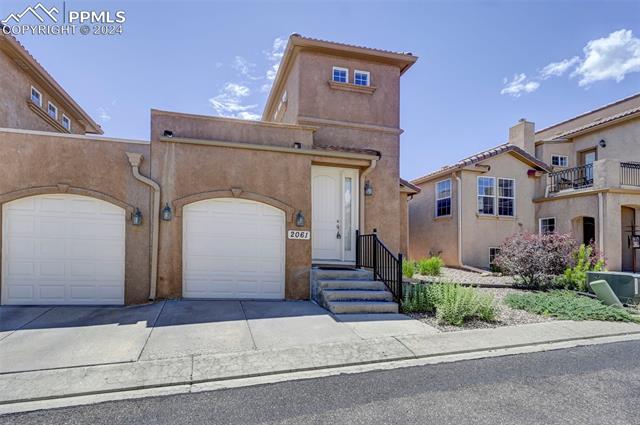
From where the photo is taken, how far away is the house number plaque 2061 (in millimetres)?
8031

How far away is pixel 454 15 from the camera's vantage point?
Answer: 30.5 feet

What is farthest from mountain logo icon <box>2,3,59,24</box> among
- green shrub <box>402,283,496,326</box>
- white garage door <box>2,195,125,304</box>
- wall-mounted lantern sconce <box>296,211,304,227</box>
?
green shrub <box>402,283,496,326</box>

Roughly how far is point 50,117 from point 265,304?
10197 mm

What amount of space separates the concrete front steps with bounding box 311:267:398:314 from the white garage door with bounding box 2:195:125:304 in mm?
4262

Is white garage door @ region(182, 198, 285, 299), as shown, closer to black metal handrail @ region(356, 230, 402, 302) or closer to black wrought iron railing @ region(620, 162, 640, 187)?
black metal handrail @ region(356, 230, 402, 302)

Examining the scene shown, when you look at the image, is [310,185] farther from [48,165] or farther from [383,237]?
[48,165]

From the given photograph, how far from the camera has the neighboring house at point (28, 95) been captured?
9.12 metres

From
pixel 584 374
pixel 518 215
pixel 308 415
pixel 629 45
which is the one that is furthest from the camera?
pixel 518 215

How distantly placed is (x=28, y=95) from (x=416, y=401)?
514 inches

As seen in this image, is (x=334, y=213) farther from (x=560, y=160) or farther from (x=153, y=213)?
(x=560, y=160)

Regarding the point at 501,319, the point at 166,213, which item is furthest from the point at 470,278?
the point at 166,213

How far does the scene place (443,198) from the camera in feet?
49.1

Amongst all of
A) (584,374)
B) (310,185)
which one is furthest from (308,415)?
(310,185)

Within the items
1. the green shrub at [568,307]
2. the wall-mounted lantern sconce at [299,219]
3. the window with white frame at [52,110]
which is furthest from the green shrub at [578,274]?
the window with white frame at [52,110]
